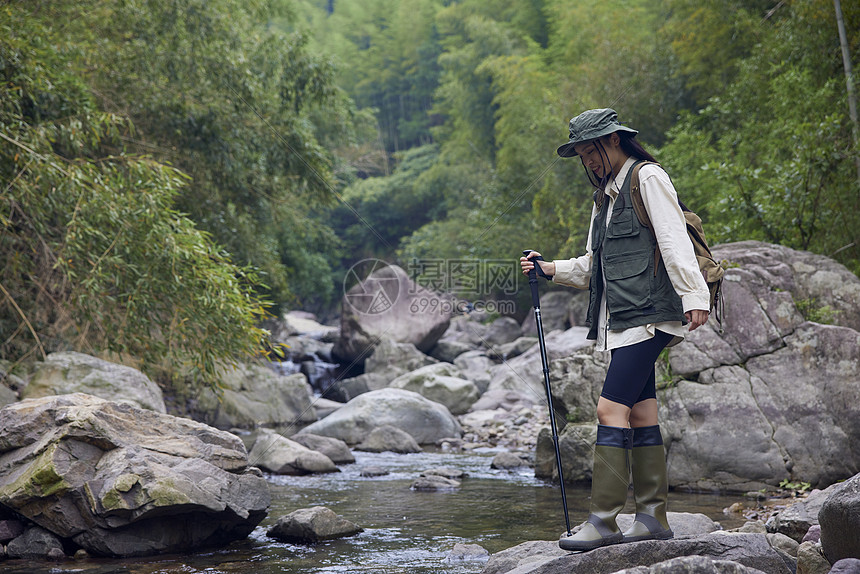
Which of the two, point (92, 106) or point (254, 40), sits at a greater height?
point (254, 40)

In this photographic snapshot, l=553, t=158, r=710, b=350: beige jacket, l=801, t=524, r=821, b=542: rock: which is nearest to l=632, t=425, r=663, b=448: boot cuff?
l=553, t=158, r=710, b=350: beige jacket

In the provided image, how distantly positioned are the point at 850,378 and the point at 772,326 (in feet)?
2.63

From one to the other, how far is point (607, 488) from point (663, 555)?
355mm

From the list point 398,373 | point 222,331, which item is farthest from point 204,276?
point 398,373

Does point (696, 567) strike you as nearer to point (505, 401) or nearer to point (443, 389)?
point (443, 389)

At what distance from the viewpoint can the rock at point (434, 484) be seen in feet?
23.3

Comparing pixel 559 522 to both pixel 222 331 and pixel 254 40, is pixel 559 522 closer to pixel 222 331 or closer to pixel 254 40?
pixel 222 331

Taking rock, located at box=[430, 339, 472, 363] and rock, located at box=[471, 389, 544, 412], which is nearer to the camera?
rock, located at box=[471, 389, 544, 412]

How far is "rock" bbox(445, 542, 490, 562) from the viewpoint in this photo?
15.2 feet

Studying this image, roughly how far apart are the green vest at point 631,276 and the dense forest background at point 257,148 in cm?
531

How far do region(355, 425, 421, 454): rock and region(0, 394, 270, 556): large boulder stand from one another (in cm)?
399

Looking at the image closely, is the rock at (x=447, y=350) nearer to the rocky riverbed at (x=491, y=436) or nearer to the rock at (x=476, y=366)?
the rock at (x=476, y=366)

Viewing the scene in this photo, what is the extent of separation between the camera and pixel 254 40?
12.9 metres

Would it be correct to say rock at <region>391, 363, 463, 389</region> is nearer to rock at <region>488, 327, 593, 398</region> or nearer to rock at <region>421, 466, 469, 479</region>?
rock at <region>488, 327, 593, 398</region>
